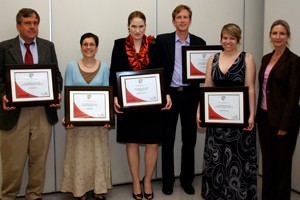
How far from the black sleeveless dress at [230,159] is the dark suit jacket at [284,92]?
0.24m

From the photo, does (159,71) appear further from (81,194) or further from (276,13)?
(276,13)

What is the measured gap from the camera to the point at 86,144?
3176 millimetres

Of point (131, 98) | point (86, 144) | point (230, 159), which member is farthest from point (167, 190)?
point (131, 98)

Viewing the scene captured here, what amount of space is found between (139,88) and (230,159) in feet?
3.25

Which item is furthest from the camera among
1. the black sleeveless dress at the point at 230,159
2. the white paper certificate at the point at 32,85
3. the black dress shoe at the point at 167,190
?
the black dress shoe at the point at 167,190

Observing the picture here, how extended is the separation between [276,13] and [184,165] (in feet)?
6.38

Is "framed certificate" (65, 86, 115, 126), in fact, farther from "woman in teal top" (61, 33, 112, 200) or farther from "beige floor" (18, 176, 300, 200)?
"beige floor" (18, 176, 300, 200)

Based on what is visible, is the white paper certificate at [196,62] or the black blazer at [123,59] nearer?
the black blazer at [123,59]

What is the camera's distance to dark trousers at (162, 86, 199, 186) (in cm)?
346

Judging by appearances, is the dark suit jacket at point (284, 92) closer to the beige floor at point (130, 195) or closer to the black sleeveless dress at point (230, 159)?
the black sleeveless dress at point (230, 159)

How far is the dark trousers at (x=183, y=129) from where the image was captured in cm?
346

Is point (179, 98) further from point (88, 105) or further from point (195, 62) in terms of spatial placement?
point (88, 105)

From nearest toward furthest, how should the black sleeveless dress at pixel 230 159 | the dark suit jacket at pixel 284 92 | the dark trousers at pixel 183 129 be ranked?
the dark suit jacket at pixel 284 92, the black sleeveless dress at pixel 230 159, the dark trousers at pixel 183 129

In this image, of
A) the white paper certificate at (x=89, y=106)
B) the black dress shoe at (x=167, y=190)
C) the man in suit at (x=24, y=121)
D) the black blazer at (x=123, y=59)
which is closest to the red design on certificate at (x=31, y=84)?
the man in suit at (x=24, y=121)
